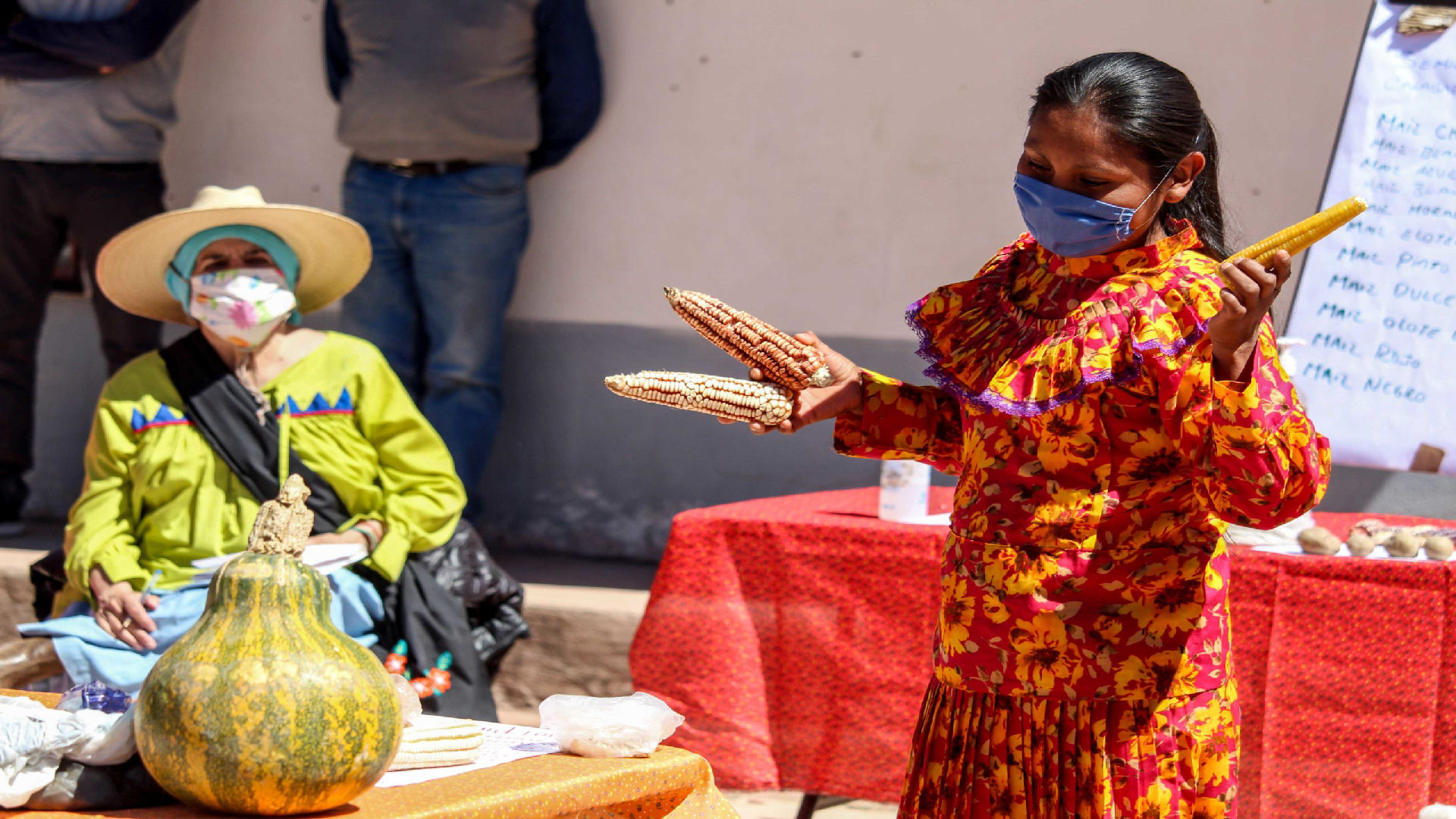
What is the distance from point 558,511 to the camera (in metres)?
6.01

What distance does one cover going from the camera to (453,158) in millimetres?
5504

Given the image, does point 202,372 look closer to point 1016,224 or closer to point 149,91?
point 149,91

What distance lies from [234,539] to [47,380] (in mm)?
3051

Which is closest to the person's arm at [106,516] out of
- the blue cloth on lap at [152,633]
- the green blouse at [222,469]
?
the green blouse at [222,469]

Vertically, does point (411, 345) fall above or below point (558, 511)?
above

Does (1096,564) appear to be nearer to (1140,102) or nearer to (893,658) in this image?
(1140,102)

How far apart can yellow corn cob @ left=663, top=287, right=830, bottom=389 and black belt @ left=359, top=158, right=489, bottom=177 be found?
3425 millimetres

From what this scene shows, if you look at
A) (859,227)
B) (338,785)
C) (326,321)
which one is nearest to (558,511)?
(326,321)

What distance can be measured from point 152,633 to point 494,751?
6.28ft

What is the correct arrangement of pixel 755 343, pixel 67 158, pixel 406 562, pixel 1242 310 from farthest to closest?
pixel 67 158
pixel 406 562
pixel 755 343
pixel 1242 310

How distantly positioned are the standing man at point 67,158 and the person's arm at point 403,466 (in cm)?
210

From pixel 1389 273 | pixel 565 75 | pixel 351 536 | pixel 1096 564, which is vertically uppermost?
pixel 565 75

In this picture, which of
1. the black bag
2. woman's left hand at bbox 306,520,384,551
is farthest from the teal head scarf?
woman's left hand at bbox 306,520,384,551

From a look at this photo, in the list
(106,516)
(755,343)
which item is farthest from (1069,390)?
(106,516)
